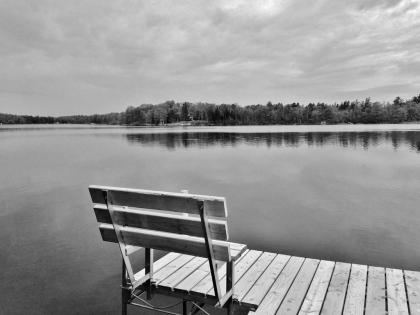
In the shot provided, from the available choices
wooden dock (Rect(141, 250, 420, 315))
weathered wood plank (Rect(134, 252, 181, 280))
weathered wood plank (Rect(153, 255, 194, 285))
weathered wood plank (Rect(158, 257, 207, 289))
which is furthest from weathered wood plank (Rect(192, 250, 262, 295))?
weathered wood plank (Rect(134, 252, 181, 280))

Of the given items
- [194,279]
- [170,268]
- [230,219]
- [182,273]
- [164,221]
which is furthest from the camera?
[230,219]

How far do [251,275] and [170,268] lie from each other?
4.25 ft

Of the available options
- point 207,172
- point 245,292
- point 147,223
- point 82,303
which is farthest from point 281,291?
point 207,172

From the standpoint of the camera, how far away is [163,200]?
3969 millimetres

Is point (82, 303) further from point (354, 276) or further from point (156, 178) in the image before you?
point (156, 178)

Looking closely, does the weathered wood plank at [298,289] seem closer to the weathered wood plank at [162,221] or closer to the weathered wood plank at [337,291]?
the weathered wood plank at [337,291]

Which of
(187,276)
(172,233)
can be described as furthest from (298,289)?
(172,233)

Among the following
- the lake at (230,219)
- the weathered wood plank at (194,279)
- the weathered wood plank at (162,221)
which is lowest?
the lake at (230,219)

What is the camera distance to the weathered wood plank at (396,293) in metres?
4.51

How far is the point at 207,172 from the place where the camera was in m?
25.0

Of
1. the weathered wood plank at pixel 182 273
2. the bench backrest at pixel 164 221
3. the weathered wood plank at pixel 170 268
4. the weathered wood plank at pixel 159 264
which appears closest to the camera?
the bench backrest at pixel 164 221

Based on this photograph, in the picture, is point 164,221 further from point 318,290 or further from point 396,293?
point 396,293

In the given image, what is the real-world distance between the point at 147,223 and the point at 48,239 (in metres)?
6.96

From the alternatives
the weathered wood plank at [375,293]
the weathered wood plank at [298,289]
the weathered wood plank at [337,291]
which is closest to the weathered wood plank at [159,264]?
the weathered wood plank at [298,289]
